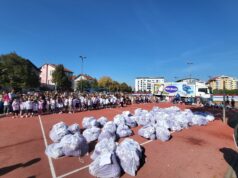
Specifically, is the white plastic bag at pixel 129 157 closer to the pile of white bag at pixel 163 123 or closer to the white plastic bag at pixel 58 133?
the pile of white bag at pixel 163 123

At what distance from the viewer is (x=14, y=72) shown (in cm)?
4141

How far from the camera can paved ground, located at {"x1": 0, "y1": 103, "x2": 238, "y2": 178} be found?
547cm

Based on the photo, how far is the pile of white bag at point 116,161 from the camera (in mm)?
5191

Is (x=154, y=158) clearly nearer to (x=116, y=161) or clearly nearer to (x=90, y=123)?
(x=116, y=161)

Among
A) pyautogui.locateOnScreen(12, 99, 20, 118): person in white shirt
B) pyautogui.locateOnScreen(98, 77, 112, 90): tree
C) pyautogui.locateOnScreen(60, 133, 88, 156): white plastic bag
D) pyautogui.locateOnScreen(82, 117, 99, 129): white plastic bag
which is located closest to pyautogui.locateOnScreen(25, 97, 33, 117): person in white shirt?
pyautogui.locateOnScreen(12, 99, 20, 118): person in white shirt

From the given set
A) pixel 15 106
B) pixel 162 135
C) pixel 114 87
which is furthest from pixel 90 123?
pixel 114 87

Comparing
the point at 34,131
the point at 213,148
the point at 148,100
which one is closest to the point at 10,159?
the point at 34,131

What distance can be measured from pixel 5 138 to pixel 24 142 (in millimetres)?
1282

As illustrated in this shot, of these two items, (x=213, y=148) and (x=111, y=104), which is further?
(x=111, y=104)

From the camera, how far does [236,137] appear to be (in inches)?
69.4

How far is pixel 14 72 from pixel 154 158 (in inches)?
1712

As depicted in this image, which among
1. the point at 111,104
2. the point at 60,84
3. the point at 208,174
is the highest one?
the point at 60,84

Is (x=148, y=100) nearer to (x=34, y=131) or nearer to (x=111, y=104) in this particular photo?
(x=111, y=104)

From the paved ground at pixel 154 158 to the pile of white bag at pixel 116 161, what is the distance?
251 millimetres
